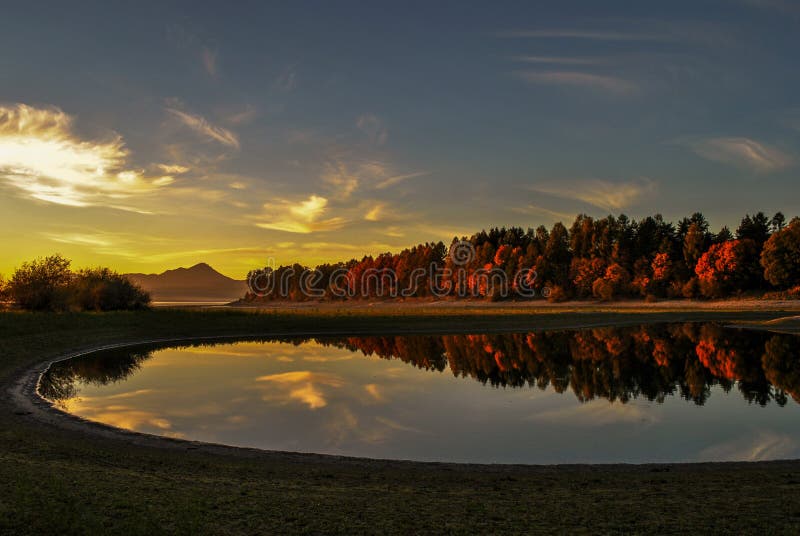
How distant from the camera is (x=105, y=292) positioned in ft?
226

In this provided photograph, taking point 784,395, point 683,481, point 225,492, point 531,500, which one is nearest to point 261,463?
point 225,492

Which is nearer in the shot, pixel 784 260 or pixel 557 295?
pixel 784 260

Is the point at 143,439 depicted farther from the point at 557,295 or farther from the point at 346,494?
the point at 557,295

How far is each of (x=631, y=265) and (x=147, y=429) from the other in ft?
461

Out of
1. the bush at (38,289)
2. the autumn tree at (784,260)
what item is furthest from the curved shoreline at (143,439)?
the autumn tree at (784,260)

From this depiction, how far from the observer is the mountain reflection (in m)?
26.2

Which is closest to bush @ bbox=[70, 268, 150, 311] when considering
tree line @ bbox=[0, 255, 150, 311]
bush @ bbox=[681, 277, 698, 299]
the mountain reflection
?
tree line @ bbox=[0, 255, 150, 311]

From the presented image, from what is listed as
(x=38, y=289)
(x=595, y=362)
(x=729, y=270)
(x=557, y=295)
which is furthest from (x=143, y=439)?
(x=557, y=295)

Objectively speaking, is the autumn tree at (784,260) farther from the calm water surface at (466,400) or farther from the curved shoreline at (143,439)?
the curved shoreline at (143,439)

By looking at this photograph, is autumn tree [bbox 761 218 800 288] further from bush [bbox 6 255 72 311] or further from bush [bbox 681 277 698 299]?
bush [bbox 6 255 72 311]

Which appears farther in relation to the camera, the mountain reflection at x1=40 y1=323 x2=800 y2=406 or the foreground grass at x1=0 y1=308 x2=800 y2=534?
the mountain reflection at x1=40 y1=323 x2=800 y2=406

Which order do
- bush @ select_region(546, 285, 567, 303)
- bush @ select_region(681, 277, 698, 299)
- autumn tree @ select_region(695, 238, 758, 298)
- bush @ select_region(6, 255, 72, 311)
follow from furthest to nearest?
bush @ select_region(546, 285, 567, 303)
bush @ select_region(681, 277, 698, 299)
autumn tree @ select_region(695, 238, 758, 298)
bush @ select_region(6, 255, 72, 311)

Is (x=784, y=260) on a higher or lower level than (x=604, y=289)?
higher

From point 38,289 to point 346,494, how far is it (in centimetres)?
6614
